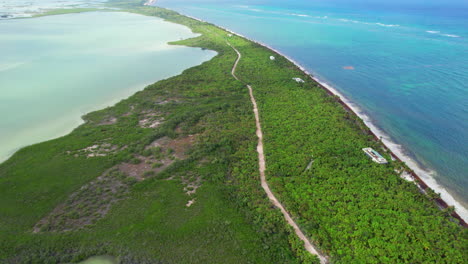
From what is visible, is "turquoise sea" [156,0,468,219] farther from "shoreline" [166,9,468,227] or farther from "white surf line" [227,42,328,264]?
"white surf line" [227,42,328,264]

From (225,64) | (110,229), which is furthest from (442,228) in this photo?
(225,64)

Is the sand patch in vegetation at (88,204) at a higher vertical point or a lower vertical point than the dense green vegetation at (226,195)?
lower

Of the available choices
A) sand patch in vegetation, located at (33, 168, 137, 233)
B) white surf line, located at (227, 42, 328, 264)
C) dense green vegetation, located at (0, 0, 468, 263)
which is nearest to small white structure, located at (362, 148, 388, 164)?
dense green vegetation, located at (0, 0, 468, 263)

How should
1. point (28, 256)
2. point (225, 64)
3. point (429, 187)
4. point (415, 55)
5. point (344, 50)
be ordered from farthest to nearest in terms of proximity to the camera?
point (344, 50) < point (415, 55) < point (225, 64) < point (429, 187) < point (28, 256)

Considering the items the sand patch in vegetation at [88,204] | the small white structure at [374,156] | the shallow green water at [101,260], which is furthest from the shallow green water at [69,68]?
the small white structure at [374,156]

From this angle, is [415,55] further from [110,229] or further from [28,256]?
[28,256]

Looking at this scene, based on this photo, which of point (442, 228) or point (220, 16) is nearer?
point (442, 228)

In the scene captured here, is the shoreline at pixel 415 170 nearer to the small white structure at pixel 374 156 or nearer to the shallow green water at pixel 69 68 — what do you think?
the small white structure at pixel 374 156
